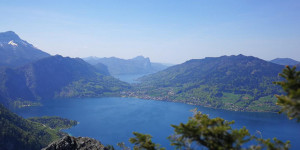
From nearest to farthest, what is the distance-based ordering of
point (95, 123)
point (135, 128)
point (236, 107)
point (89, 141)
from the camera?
point (89, 141)
point (135, 128)
point (95, 123)
point (236, 107)

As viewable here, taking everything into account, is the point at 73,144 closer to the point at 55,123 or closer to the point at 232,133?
the point at 232,133

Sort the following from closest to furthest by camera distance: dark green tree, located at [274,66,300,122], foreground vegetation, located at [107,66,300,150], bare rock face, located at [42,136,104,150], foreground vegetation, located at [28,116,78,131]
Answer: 1. dark green tree, located at [274,66,300,122]
2. foreground vegetation, located at [107,66,300,150]
3. bare rock face, located at [42,136,104,150]
4. foreground vegetation, located at [28,116,78,131]

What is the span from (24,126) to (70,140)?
92383 millimetres

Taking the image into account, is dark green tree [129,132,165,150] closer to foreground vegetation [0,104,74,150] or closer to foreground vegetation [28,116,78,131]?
foreground vegetation [0,104,74,150]

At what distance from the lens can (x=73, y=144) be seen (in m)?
28.5

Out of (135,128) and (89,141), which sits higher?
(89,141)

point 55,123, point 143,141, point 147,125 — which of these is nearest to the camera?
point 143,141

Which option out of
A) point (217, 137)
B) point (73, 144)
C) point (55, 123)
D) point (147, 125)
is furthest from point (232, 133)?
point (55, 123)

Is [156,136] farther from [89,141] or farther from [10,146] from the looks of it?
[89,141]

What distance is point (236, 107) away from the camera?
179 metres

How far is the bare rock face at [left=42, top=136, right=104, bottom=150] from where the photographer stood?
26516 mm

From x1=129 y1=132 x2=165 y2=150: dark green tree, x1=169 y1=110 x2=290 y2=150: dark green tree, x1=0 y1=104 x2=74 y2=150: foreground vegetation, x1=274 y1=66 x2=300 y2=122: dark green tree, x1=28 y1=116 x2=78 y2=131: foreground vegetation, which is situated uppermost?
x1=274 y1=66 x2=300 y2=122: dark green tree

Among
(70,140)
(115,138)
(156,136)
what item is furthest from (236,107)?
(70,140)

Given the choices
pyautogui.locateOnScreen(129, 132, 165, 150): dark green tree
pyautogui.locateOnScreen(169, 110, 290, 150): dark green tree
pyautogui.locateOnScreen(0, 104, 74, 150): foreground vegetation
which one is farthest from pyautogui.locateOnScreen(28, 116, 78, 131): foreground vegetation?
pyautogui.locateOnScreen(169, 110, 290, 150): dark green tree
